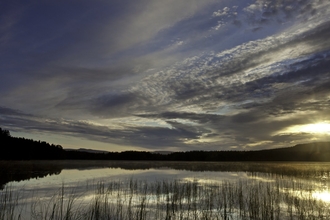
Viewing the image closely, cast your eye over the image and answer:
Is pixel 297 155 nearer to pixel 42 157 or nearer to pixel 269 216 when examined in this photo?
pixel 42 157

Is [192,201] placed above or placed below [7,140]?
below

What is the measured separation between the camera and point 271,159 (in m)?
102

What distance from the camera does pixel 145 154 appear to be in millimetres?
129000

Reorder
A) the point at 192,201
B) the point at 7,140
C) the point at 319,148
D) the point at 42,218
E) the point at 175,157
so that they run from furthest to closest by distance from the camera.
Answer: the point at 175,157 < the point at 319,148 < the point at 7,140 < the point at 192,201 < the point at 42,218

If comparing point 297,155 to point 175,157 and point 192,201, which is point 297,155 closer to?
point 175,157

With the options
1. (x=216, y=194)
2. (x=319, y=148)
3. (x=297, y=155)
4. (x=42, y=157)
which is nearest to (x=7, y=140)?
(x=42, y=157)

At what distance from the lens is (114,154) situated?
134000 millimetres

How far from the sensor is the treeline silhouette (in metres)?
77.1

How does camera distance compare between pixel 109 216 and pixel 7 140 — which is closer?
pixel 109 216

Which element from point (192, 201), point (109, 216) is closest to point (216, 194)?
point (192, 201)

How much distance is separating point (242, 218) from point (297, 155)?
10427 cm

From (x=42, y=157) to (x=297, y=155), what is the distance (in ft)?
307

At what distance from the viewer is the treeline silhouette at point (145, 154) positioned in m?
77.1

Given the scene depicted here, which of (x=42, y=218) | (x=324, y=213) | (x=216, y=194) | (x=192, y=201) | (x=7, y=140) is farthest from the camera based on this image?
(x=7, y=140)
